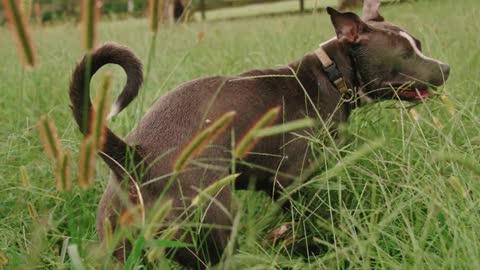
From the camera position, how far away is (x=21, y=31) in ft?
2.95

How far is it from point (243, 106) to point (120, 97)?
0.45m

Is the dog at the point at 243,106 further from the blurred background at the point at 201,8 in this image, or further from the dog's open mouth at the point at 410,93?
the blurred background at the point at 201,8

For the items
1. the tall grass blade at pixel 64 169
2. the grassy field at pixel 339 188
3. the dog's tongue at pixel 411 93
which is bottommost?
the grassy field at pixel 339 188

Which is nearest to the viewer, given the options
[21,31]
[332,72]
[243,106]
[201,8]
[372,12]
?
[21,31]

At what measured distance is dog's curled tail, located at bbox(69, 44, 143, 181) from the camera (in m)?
1.70

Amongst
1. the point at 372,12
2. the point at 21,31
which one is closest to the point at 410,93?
the point at 372,12

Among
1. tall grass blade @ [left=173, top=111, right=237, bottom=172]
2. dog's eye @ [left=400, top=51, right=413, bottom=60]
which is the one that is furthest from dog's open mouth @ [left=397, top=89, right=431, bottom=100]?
tall grass blade @ [left=173, top=111, right=237, bottom=172]

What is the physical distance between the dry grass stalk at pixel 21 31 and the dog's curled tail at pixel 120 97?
2.36 ft

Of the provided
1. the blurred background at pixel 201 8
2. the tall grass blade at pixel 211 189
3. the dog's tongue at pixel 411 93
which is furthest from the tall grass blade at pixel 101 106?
the blurred background at pixel 201 8

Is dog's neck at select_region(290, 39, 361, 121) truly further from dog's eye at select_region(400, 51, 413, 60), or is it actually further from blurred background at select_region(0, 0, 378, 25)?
blurred background at select_region(0, 0, 378, 25)

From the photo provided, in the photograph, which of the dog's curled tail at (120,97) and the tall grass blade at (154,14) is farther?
the dog's curled tail at (120,97)

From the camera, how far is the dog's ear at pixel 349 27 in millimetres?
2587

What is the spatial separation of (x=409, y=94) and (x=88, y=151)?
2.00m

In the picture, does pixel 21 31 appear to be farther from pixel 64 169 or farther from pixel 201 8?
pixel 201 8
